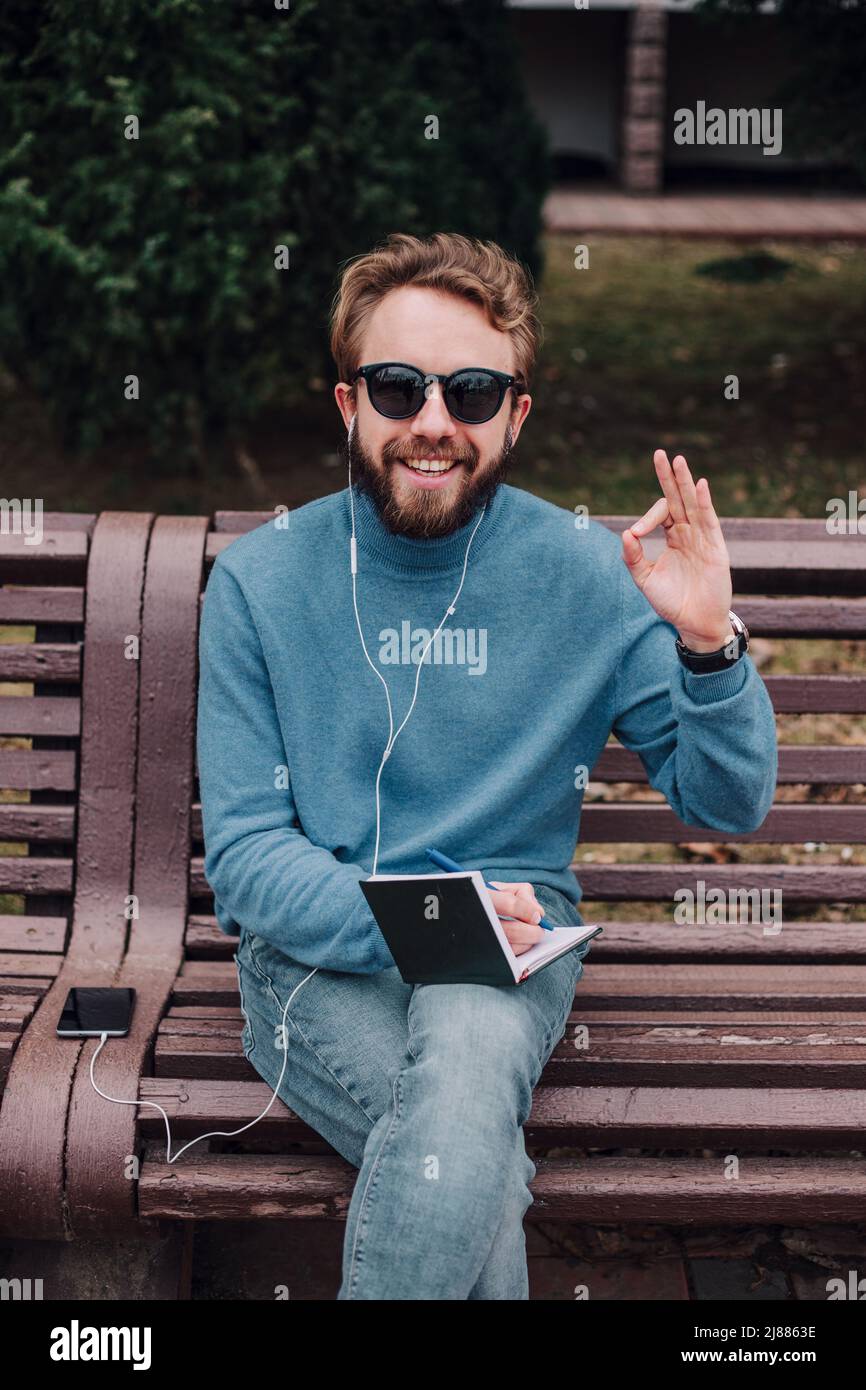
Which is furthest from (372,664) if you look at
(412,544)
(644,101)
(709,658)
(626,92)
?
(626,92)

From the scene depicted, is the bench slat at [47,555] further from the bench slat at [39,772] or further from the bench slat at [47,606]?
the bench slat at [39,772]

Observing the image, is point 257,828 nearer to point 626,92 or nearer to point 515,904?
point 515,904

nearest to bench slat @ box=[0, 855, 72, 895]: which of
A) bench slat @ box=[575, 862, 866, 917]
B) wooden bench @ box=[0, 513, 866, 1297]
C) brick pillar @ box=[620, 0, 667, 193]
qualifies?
wooden bench @ box=[0, 513, 866, 1297]

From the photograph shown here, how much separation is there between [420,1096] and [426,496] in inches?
38.6

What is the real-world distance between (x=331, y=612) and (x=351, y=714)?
0.18m

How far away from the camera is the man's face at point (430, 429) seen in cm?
264

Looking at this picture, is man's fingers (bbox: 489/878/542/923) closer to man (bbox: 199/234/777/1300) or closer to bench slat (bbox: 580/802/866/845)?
man (bbox: 199/234/777/1300)

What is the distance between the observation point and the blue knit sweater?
2.70 m

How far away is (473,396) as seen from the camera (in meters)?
2.62

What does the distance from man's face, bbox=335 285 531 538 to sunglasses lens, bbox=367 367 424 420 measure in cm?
2

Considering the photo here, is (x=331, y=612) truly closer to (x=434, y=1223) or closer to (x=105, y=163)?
(x=434, y=1223)

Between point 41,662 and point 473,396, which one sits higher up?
point 473,396

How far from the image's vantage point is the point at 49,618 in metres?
3.17

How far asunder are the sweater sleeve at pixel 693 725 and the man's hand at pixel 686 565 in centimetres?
7
